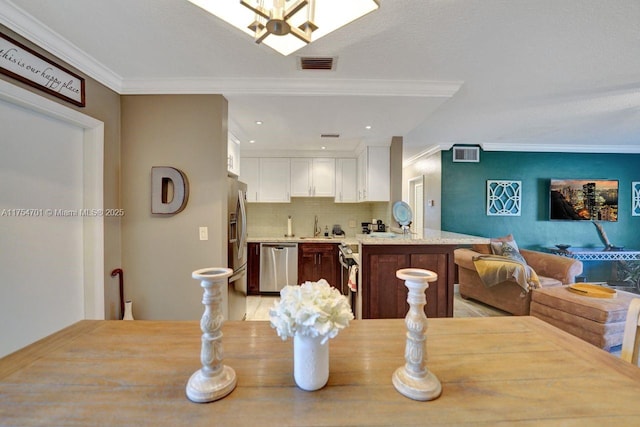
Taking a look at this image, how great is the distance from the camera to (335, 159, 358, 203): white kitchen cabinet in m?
4.19

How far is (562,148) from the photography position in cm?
461

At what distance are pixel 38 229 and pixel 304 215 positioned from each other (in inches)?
128

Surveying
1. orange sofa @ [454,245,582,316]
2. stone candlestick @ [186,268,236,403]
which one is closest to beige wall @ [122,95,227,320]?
stone candlestick @ [186,268,236,403]

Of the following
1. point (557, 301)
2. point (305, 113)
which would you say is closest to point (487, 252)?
point (557, 301)

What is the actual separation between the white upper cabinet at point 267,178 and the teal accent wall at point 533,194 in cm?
287

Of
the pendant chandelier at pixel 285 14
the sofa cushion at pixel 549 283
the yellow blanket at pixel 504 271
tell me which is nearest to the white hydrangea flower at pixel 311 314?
the pendant chandelier at pixel 285 14

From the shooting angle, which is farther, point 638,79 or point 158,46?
point 638,79

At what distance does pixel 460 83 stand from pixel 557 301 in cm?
234

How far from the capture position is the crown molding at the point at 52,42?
1.44 m

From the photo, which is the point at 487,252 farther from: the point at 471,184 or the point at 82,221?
the point at 82,221

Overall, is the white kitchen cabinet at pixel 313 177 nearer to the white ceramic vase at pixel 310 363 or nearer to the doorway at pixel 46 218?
the doorway at pixel 46 218

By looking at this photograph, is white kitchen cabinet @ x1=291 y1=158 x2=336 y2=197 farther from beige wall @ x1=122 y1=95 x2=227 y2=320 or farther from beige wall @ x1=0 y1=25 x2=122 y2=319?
beige wall @ x1=0 y1=25 x2=122 y2=319

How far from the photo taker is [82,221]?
6.57 ft

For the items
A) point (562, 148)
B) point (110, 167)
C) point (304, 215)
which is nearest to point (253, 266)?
point (304, 215)
